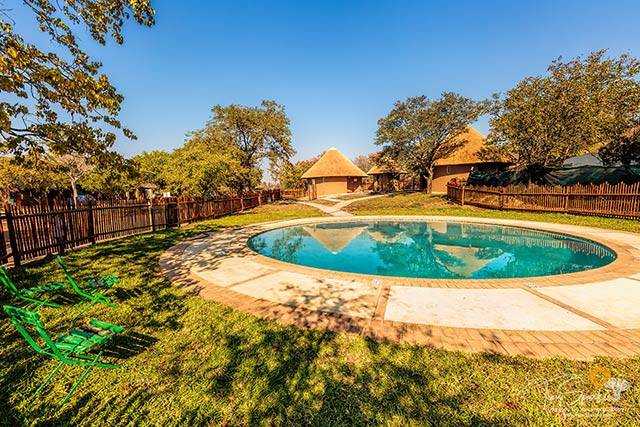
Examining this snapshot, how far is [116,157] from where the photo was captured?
6.19 metres

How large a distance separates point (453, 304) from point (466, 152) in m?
29.5

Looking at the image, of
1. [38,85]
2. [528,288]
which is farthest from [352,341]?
[38,85]

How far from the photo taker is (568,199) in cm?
1480

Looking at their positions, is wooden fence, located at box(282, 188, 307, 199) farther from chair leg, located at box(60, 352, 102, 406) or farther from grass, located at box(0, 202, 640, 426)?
chair leg, located at box(60, 352, 102, 406)

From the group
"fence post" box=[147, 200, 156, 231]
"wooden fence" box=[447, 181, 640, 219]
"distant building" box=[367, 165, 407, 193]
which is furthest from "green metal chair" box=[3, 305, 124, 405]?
"distant building" box=[367, 165, 407, 193]

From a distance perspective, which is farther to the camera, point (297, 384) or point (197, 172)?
point (197, 172)

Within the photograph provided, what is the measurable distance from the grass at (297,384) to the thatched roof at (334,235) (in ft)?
24.1

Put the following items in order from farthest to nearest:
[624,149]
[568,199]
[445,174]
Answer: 1. [445,174]
2. [624,149]
3. [568,199]

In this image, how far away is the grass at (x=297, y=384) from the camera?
240 cm

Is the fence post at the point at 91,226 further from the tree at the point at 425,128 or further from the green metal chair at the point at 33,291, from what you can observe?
the tree at the point at 425,128

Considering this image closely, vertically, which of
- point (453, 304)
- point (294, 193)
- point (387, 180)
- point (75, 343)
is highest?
point (387, 180)

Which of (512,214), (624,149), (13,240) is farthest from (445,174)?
(13,240)

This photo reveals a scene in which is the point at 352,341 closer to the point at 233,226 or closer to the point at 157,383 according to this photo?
the point at 157,383

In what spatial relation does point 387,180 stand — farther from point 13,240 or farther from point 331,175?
point 13,240
